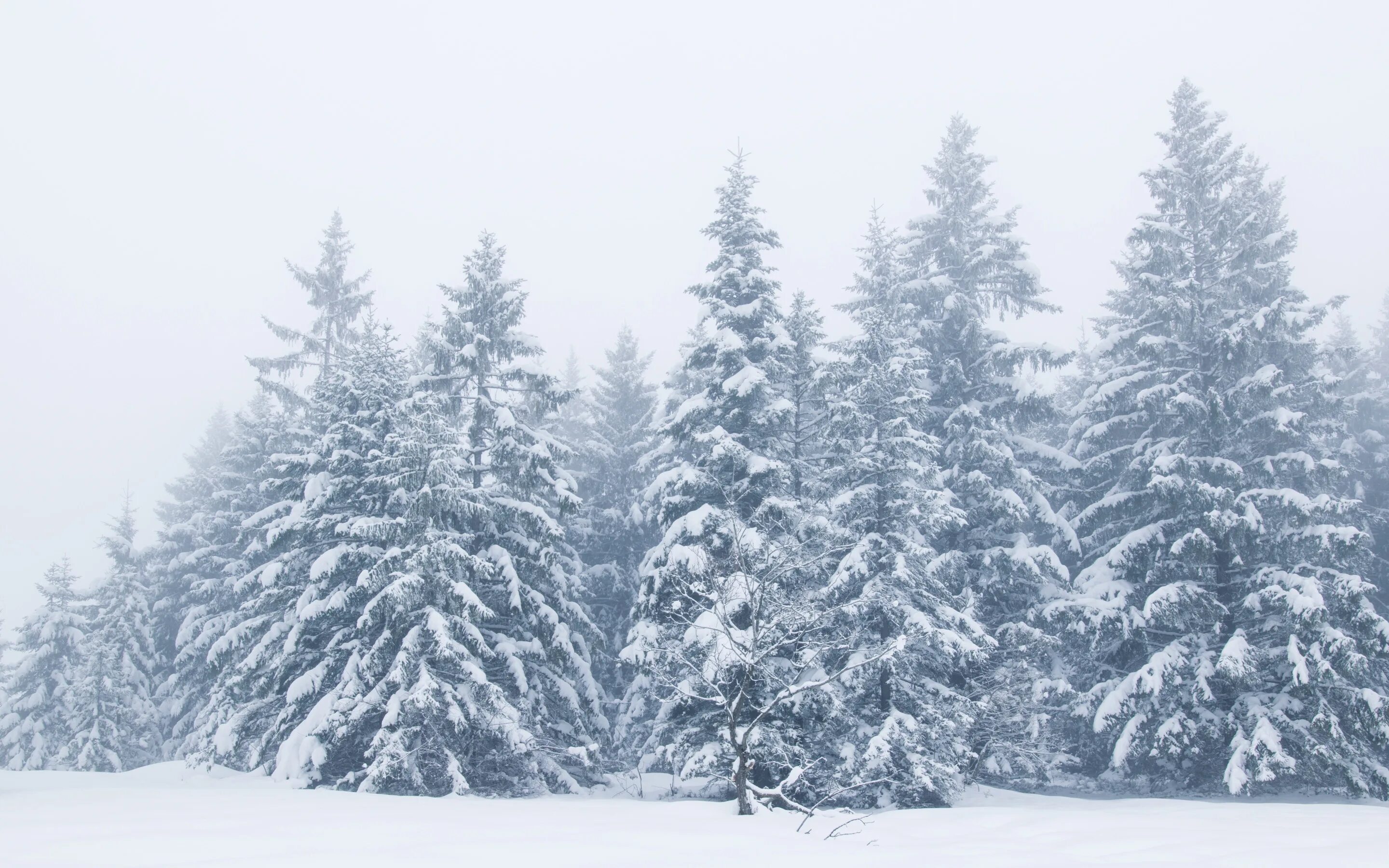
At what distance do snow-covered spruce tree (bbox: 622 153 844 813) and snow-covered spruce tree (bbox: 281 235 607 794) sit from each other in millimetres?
2451

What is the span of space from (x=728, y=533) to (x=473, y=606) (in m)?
5.74

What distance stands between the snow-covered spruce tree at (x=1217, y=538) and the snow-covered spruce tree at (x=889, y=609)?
388 cm

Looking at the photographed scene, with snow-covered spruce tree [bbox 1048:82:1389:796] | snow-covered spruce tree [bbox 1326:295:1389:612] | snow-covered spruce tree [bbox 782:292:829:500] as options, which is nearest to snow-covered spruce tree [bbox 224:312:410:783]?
snow-covered spruce tree [bbox 782:292:829:500]

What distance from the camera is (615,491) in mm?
30953

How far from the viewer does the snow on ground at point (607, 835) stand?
7.55 m

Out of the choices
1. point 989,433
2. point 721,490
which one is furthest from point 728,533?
point 989,433

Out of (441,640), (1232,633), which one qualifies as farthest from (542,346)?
(1232,633)

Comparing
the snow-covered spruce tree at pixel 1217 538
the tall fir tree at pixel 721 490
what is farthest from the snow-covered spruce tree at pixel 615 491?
the snow-covered spruce tree at pixel 1217 538

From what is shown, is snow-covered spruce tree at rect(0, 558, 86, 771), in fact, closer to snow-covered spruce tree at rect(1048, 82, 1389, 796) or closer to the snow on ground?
the snow on ground

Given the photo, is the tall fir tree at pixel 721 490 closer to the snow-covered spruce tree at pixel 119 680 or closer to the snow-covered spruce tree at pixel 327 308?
the snow-covered spruce tree at pixel 327 308

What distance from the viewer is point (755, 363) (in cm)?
1998

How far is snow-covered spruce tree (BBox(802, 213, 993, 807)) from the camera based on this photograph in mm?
16672

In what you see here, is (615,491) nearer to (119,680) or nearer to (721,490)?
(721,490)

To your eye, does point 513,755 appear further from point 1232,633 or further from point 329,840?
point 1232,633
